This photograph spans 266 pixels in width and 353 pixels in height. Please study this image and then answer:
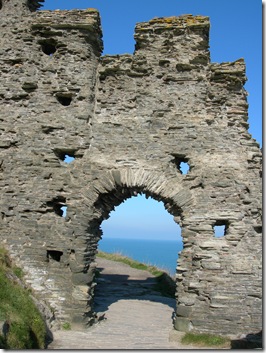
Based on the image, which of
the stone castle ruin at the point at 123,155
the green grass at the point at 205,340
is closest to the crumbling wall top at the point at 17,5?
the stone castle ruin at the point at 123,155

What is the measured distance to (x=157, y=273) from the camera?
17.7m

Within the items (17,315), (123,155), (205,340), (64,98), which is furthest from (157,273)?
(17,315)

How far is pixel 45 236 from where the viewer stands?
962cm

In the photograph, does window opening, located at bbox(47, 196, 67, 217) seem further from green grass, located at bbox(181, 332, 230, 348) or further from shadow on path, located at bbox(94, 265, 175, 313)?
green grass, located at bbox(181, 332, 230, 348)

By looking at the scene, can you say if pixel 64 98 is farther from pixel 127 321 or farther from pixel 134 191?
pixel 127 321

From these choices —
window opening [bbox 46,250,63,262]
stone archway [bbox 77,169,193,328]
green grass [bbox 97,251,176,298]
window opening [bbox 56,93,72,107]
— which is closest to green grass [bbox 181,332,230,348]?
stone archway [bbox 77,169,193,328]

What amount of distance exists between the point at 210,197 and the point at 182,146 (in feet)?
4.92

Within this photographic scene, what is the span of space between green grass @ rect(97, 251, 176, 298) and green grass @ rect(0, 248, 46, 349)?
22.4 feet

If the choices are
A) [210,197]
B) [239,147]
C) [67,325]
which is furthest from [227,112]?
[67,325]

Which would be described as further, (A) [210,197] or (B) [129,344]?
(A) [210,197]

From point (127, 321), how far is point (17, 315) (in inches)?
138

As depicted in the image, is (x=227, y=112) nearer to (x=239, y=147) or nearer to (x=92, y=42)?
(x=239, y=147)

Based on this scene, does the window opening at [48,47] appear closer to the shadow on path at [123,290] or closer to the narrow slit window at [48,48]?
the narrow slit window at [48,48]

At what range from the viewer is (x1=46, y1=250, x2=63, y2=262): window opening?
962cm
